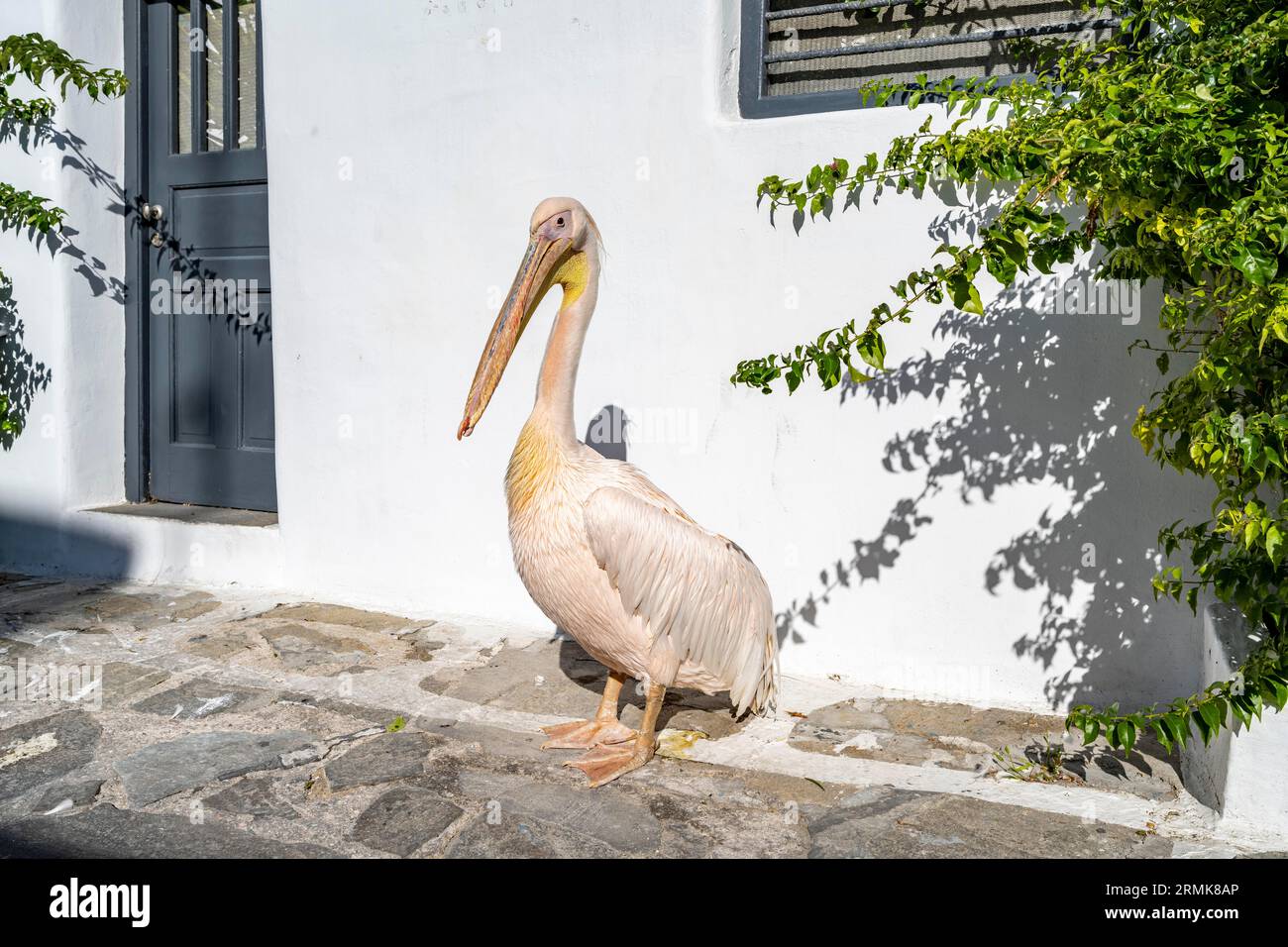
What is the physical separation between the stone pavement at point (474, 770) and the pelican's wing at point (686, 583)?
36 cm

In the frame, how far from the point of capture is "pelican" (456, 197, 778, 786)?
2936 mm

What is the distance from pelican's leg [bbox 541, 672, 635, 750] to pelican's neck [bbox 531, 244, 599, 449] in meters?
0.89

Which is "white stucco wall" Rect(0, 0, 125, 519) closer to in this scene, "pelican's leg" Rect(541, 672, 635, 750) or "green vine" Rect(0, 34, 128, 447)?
"green vine" Rect(0, 34, 128, 447)

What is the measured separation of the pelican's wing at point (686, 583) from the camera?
290 cm


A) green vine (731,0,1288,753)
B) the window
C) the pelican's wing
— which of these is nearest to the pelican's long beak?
the pelican's wing

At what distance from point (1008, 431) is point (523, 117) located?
8.05 ft

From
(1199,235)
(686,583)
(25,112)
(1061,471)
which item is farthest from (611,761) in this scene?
(25,112)

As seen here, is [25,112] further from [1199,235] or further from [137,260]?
[1199,235]

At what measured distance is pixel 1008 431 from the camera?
3.59 m

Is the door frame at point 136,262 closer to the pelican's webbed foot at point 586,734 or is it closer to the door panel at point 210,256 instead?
the door panel at point 210,256

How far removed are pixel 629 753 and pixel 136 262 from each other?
13.9 ft

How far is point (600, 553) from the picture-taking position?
9.53 ft
